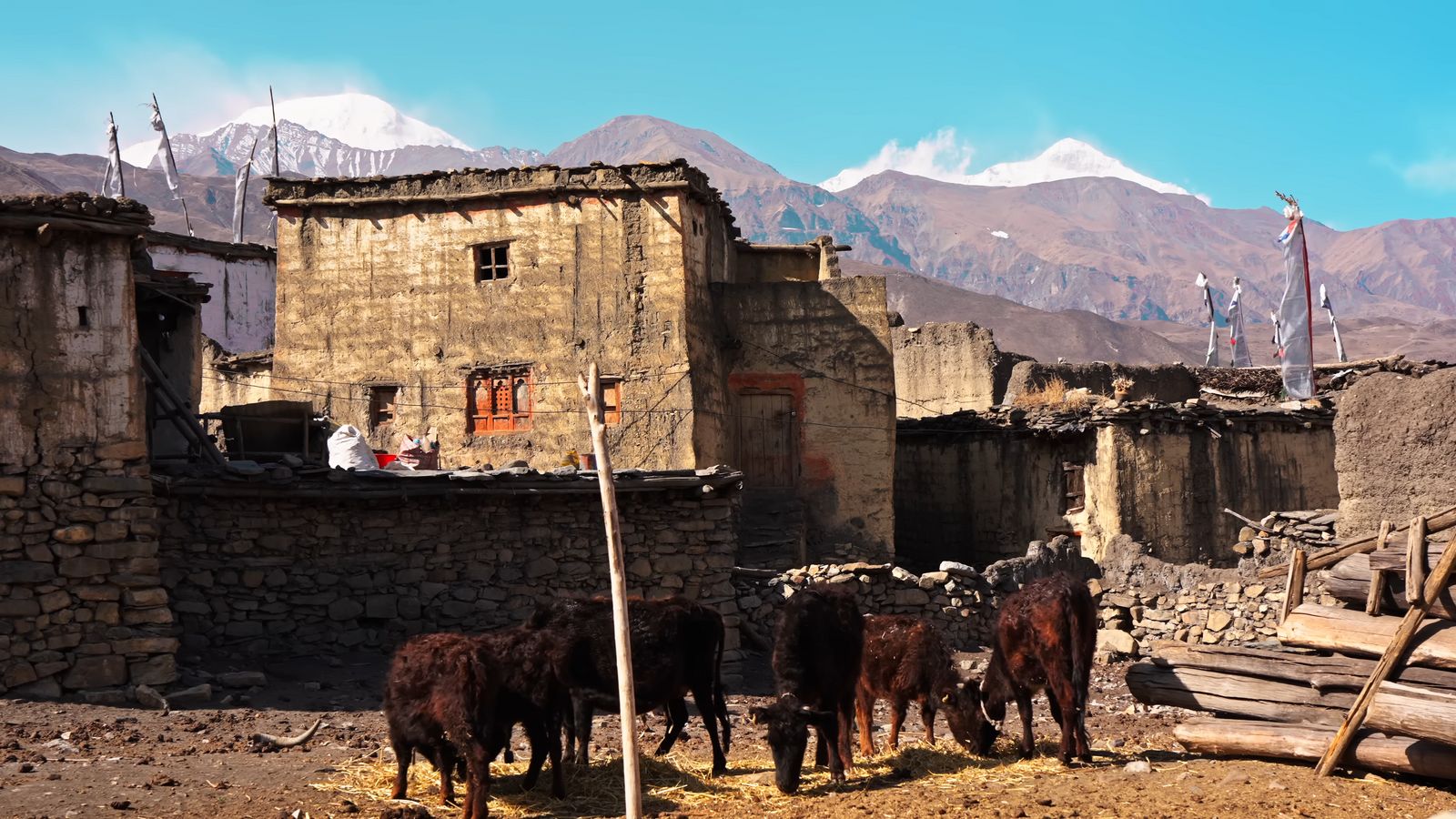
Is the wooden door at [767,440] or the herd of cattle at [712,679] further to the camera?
the wooden door at [767,440]

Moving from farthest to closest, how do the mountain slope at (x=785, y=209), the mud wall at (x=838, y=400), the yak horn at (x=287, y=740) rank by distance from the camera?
the mountain slope at (x=785, y=209) < the mud wall at (x=838, y=400) < the yak horn at (x=287, y=740)

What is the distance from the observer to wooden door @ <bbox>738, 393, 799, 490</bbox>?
24.7 m

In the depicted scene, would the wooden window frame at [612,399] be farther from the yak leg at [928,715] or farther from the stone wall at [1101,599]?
the yak leg at [928,715]

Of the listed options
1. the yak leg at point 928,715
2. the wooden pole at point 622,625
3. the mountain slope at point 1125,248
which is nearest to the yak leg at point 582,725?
the wooden pole at point 622,625

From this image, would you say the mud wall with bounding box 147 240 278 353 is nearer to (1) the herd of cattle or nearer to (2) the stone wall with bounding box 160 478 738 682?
(2) the stone wall with bounding box 160 478 738 682

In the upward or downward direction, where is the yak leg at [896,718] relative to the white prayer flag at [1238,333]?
downward

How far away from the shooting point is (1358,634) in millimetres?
9531

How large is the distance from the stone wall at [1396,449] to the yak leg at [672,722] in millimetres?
7385

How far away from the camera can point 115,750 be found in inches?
423

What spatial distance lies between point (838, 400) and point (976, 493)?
4235 millimetres

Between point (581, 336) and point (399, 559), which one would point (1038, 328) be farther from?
point (399, 559)

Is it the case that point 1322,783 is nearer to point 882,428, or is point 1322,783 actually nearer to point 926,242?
point 882,428

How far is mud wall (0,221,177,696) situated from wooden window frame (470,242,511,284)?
38.2ft

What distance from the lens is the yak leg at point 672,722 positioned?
10594 millimetres
